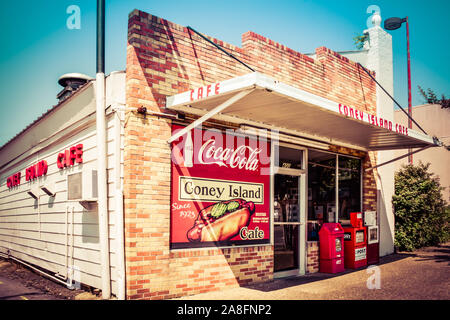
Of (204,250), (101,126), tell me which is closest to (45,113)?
(101,126)

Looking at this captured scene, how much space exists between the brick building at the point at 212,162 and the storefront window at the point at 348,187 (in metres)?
0.48

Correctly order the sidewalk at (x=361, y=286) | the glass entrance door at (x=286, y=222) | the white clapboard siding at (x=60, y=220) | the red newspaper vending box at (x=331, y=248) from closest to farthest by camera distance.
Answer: the sidewalk at (x=361, y=286)
the white clapboard siding at (x=60, y=220)
the glass entrance door at (x=286, y=222)
the red newspaper vending box at (x=331, y=248)

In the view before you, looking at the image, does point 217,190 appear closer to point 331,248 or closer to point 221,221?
point 221,221

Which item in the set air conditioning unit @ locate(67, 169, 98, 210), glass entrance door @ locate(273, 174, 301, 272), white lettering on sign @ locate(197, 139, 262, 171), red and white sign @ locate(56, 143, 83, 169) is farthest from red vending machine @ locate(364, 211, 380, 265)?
red and white sign @ locate(56, 143, 83, 169)

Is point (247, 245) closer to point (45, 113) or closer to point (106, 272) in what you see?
point (106, 272)

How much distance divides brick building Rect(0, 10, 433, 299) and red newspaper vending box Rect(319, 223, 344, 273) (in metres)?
0.20

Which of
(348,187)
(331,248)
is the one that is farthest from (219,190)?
Result: (348,187)

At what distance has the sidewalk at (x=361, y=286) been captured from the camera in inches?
259

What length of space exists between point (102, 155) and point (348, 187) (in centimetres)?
656

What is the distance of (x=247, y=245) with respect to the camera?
7.56 metres

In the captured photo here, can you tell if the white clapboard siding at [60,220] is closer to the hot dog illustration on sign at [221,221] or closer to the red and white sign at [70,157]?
the red and white sign at [70,157]

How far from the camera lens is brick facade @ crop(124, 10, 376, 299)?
6.07 meters

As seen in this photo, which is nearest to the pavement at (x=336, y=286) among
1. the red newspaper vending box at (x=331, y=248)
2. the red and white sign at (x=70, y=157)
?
the red newspaper vending box at (x=331, y=248)
